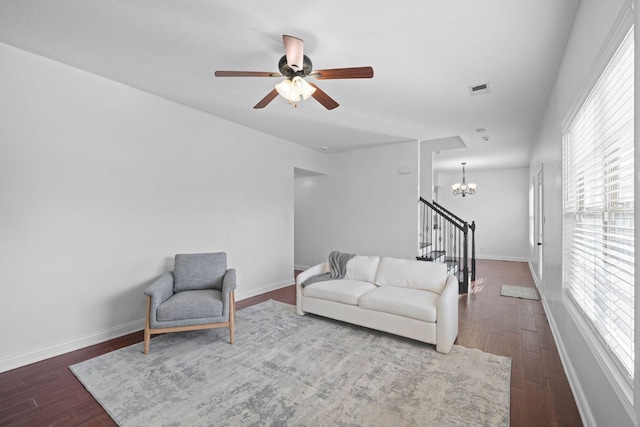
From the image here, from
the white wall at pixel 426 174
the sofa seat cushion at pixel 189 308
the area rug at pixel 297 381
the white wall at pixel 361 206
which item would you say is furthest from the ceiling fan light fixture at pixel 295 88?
the white wall at pixel 426 174

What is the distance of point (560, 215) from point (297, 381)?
2.77 m

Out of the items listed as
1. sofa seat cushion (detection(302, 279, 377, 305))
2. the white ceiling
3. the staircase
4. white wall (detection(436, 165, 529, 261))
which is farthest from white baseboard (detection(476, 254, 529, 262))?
sofa seat cushion (detection(302, 279, 377, 305))

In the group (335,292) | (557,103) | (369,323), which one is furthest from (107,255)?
(557,103)

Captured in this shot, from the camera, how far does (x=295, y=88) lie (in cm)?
234

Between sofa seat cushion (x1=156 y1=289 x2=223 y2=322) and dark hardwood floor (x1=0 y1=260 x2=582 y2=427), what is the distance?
647 millimetres

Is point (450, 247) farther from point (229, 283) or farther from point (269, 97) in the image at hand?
point (269, 97)

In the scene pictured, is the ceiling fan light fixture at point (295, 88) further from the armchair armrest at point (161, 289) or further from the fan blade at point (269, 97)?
the armchair armrest at point (161, 289)

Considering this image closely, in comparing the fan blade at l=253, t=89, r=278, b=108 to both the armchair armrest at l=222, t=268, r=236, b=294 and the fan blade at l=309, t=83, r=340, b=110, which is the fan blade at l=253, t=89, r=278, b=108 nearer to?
the fan blade at l=309, t=83, r=340, b=110

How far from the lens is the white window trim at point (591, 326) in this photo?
1.21 meters

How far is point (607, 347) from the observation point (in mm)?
1509

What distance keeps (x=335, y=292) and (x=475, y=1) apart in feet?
9.65

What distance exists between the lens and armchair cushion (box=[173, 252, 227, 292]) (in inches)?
133

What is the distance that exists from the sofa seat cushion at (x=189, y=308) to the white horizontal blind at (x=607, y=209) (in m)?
2.91

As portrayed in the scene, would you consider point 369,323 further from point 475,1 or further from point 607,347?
point 475,1
